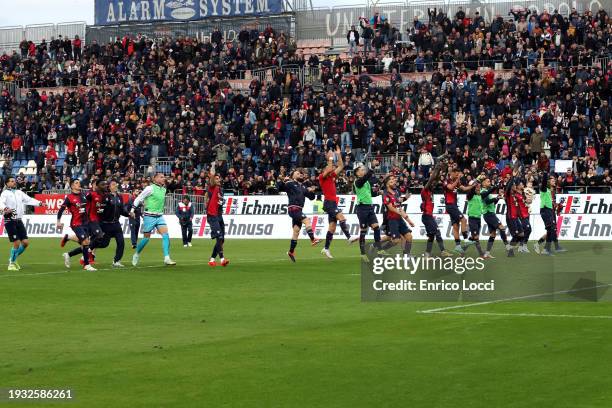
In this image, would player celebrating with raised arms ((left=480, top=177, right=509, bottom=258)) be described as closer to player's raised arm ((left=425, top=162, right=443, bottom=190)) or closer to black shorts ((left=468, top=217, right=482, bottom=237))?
black shorts ((left=468, top=217, right=482, bottom=237))

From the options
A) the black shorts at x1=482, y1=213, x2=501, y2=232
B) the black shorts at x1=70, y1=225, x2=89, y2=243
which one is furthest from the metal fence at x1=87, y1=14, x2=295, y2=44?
the black shorts at x1=70, y1=225, x2=89, y2=243

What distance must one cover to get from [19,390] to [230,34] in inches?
2283

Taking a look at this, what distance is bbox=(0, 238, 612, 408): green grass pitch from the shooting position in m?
10.3

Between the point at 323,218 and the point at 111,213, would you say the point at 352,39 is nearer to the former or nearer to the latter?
the point at 323,218

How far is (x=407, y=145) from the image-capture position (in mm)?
48000

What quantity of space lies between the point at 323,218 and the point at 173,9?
93.4ft

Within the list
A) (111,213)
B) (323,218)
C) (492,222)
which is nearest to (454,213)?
(492,222)

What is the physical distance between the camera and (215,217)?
27859 mm

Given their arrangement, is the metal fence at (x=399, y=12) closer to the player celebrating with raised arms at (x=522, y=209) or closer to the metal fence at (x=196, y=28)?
the metal fence at (x=196, y=28)

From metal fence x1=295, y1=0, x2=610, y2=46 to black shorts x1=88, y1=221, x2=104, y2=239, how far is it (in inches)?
1339

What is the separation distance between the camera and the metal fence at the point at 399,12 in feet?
192

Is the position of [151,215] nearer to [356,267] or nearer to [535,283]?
[356,267]

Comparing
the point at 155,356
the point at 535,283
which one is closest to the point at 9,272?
the point at 535,283

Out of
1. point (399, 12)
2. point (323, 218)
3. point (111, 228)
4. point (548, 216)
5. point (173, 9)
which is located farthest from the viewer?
point (173, 9)
